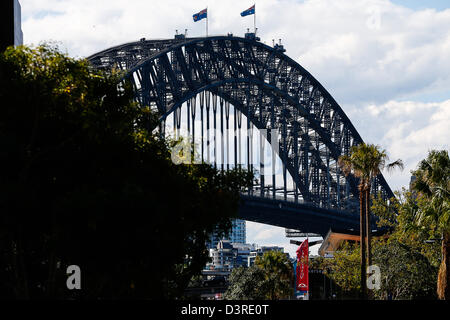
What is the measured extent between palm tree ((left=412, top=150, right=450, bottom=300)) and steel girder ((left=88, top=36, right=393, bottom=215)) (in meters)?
66.3

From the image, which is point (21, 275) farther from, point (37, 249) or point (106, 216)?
point (106, 216)

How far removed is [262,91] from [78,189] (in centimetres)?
13747

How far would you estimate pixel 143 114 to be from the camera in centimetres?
4022

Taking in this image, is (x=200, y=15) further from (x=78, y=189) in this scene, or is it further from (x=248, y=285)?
(x=78, y=189)

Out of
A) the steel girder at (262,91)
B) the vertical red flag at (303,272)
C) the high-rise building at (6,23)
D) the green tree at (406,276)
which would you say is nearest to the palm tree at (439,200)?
the green tree at (406,276)

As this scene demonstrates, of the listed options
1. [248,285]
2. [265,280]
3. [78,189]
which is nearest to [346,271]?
[248,285]

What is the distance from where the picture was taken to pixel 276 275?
9300 centimetres

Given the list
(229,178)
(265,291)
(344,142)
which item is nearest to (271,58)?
(344,142)

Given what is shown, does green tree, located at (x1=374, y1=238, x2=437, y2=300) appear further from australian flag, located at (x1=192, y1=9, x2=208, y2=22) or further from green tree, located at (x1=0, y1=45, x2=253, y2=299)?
australian flag, located at (x1=192, y1=9, x2=208, y2=22)

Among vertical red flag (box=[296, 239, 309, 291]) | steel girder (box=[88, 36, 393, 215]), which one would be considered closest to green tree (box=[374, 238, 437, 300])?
vertical red flag (box=[296, 239, 309, 291])

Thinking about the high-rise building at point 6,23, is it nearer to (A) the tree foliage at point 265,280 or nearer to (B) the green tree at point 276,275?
(A) the tree foliage at point 265,280

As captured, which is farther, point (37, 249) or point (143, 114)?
point (143, 114)
